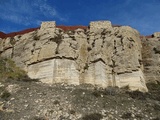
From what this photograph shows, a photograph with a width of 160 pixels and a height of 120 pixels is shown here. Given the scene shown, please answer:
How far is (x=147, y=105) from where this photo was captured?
22.5 meters

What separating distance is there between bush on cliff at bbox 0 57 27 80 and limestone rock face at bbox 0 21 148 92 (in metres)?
0.73

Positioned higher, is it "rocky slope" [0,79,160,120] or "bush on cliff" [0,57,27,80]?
"bush on cliff" [0,57,27,80]

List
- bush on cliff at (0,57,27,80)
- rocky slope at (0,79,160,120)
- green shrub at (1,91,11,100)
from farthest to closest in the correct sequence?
bush on cliff at (0,57,27,80) → green shrub at (1,91,11,100) → rocky slope at (0,79,160,120)

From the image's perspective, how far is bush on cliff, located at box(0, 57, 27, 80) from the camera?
27334mm

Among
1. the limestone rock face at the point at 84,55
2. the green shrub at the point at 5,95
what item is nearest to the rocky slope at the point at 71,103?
the green shrub at the point at 5,95

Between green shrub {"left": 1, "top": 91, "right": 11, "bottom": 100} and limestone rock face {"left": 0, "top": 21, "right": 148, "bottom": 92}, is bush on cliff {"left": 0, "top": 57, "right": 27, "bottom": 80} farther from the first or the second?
green shrub {"left": 1, "top": 91, "right": 11, "bottom": 100}

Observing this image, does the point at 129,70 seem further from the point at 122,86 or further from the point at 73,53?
the point at 73,53

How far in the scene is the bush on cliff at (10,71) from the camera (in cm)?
2733

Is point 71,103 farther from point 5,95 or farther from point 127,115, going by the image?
point 5,95

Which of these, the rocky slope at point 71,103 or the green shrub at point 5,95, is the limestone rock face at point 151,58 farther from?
the green shrub at point 5,95

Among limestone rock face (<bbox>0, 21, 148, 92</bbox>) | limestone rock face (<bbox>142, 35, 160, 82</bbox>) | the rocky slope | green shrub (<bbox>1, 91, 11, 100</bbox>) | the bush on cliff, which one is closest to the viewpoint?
the rocky slope

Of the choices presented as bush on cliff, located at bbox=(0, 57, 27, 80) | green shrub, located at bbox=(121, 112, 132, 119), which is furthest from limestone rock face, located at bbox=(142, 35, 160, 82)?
bush on cliff, located at bbox=(0, 57, 27, 80)

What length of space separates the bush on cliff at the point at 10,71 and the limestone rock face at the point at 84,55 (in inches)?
28.9

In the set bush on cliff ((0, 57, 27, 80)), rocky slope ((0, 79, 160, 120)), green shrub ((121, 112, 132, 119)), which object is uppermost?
bush on cliff ((0, 57, 27, 80))
